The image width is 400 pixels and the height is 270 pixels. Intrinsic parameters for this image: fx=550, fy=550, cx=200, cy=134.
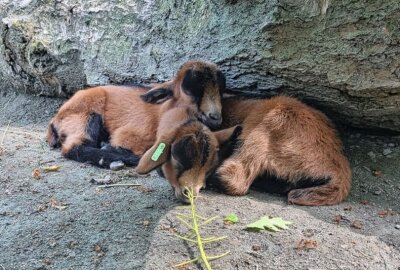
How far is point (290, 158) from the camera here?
442cm

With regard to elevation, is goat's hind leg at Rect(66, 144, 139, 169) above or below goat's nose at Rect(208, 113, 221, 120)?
below

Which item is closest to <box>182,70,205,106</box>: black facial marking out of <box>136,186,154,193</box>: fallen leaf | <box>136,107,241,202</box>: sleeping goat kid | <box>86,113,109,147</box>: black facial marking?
<box>136,107,241,202</box>: sleeping goat kid

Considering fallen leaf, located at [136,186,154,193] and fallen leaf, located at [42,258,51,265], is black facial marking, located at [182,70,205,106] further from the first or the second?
fallen leaf, located at [42,258,51,265]

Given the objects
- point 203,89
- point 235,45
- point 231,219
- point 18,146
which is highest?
point 235,45

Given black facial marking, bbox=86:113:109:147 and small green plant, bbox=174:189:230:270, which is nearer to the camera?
small green plant, bbox=174:189:230:270

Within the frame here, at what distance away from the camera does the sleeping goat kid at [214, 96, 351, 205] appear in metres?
4.29

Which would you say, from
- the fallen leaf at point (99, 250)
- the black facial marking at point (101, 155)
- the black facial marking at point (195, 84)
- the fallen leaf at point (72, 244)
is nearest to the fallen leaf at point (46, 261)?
the fallen leaf at point (72, 244)

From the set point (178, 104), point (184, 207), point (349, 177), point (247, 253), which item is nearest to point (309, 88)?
point (349, 177)

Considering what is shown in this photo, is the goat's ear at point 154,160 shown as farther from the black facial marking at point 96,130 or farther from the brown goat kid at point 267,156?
the black facial marking at point 96,130

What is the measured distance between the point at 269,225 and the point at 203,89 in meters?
1.78

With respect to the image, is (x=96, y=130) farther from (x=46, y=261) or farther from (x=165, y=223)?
(x=46, y=261)

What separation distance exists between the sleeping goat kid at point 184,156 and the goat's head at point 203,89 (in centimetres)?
47

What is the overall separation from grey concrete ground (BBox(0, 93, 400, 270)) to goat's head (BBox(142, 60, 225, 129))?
2.43ft

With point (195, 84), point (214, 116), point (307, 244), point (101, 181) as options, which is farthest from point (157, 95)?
point (307, 244)
